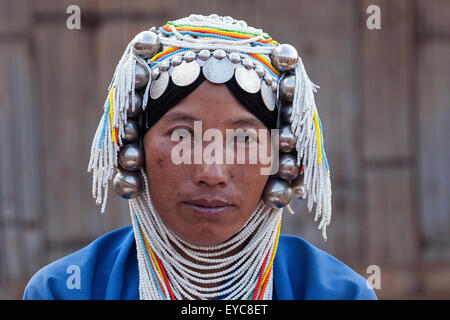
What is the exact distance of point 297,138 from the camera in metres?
2.48

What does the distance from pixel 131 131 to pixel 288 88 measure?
602mm

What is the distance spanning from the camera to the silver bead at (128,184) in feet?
7.97

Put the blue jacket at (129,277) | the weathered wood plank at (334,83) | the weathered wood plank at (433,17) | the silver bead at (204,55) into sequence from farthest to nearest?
the weathered wood plank at (433,17) < the weathered wood plank at (334,83) < the blue jacket at (129,277) < the silver bead at (204,55)

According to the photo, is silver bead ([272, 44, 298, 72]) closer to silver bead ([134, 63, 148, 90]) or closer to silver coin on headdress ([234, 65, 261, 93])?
silver coin on headdress ([234, 65, 261, 93])

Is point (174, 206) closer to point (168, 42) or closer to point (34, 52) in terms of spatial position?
point (168, 42)

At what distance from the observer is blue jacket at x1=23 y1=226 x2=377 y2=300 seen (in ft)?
8.12

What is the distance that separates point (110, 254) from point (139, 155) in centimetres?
52

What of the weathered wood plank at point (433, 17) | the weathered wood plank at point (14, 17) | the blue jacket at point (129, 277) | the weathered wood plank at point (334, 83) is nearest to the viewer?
the blue jacket at point (129, 277)

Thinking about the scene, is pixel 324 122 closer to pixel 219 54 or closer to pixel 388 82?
pixel 388 82

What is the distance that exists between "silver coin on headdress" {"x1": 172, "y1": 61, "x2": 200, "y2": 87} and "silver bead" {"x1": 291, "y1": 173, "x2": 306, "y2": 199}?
A: 59cm

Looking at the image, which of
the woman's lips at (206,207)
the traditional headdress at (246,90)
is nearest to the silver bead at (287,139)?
the traditional headdress at (246,90)

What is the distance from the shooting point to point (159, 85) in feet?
7.86

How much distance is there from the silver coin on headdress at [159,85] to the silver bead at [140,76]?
0.03 m

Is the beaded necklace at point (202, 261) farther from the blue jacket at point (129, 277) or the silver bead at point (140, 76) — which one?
the silver bead at point (140, 76)
